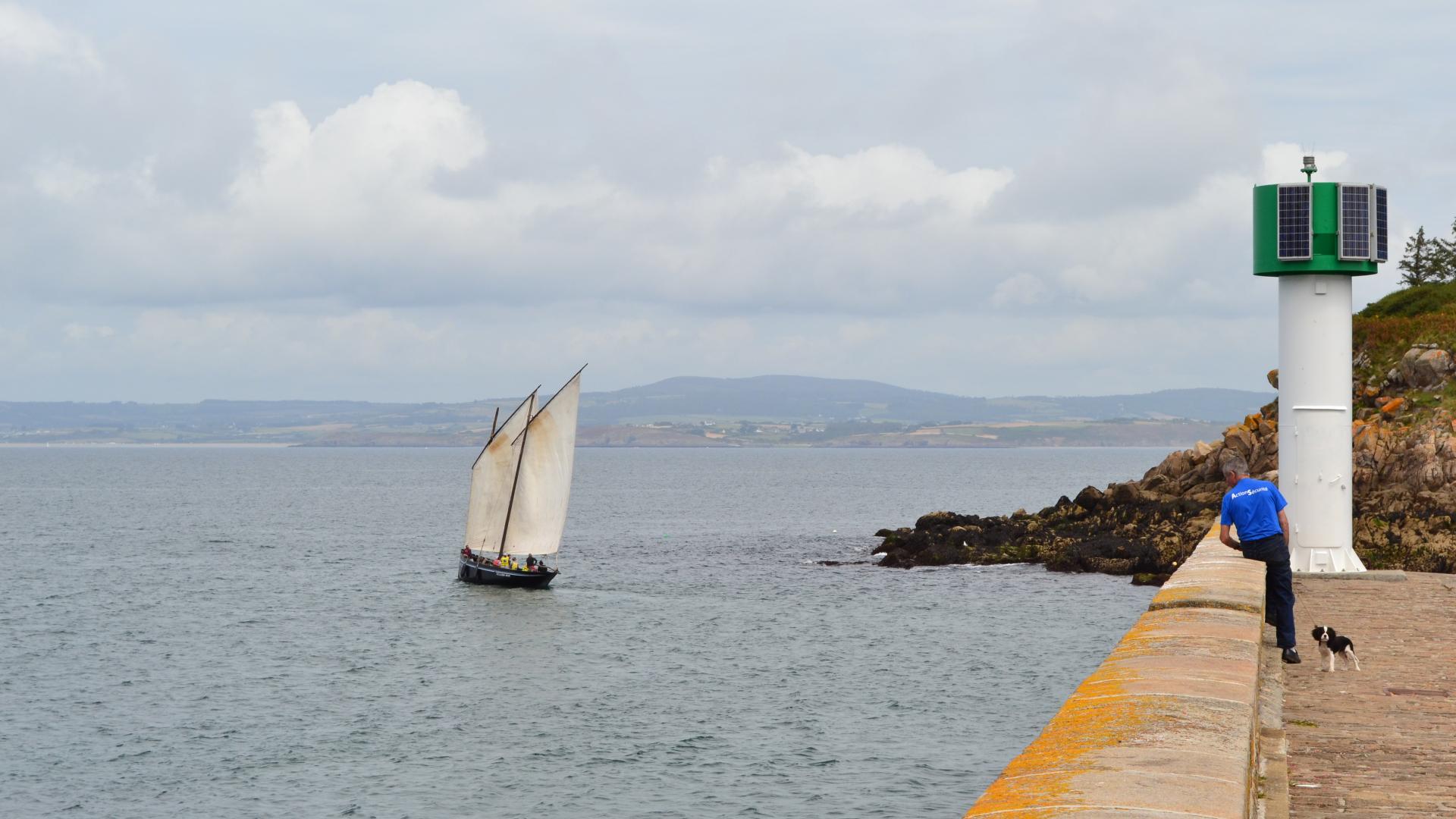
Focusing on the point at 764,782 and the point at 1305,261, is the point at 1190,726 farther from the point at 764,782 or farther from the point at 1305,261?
the point at 764,782

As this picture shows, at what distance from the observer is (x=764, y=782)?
26.6 meters

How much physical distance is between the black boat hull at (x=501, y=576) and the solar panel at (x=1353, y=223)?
148 ft

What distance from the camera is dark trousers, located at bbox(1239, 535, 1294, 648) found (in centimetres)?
1371

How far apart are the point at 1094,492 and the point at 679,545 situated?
1097 inches

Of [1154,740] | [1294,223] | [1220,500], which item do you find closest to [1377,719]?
[1154,740]

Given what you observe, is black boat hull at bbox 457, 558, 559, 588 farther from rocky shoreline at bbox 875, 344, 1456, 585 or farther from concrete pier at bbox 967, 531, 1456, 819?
concrete pier at bbox 967, 531, 1456, 819

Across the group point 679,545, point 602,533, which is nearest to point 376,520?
point 602,533

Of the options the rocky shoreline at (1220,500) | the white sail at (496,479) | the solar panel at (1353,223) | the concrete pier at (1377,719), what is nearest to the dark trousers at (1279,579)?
the concrete pier at (1377,719)

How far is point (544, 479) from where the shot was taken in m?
65.2

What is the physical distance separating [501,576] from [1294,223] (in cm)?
4720

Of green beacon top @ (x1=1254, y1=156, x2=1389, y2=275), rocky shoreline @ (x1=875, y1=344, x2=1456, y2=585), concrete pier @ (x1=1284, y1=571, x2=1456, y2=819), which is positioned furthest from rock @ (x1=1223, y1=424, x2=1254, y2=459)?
concrete pier @ (x1=1284, y1=571, x2=1456, y2=819)

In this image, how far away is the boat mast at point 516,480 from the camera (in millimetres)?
64125

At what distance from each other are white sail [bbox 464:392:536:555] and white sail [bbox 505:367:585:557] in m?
0.60

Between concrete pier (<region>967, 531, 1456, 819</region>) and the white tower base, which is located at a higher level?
the white tower base
